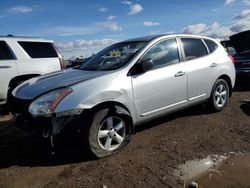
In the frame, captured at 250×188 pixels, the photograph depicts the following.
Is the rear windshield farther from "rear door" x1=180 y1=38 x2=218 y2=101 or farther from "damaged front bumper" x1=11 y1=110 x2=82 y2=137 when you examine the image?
"damaged front bumper" x1=11 y1=110 x2=82 y2=137

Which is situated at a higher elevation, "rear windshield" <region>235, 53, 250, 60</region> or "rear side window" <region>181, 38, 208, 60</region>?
"rear side window" <region>181, 38, 208, 60</region>

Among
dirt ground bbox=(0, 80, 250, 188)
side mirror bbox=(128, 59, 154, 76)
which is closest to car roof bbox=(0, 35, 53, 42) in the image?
dirt ground bbox=(0, 80, 250, 188)

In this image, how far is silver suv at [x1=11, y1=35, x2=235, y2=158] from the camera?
3.69 m

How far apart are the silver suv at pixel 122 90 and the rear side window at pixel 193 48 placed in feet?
0.03

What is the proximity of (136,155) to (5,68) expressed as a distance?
447cm

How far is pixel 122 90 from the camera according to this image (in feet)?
13.5

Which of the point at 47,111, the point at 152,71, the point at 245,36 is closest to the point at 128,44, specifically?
the point at 152,71

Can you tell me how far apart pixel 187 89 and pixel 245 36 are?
18.6 feet

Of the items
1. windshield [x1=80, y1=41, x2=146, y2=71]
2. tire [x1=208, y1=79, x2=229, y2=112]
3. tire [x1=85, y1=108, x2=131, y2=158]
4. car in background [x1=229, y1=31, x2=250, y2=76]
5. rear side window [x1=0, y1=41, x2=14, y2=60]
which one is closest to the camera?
A: tire [x1=85, y1=108, x2=131, y2=158]

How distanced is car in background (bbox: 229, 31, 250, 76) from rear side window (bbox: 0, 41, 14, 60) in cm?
706

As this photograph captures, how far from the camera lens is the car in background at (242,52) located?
9.21 m

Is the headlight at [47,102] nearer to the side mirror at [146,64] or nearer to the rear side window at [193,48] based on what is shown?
the side mirror at [146,64]

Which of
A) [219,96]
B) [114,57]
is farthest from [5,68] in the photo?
[219,96]

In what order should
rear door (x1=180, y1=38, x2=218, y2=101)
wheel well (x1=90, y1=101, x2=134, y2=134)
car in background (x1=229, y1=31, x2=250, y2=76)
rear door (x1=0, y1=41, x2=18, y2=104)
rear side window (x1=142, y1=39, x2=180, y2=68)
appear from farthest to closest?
car in background (x1=229, y1=31, x2=250, y2=76)
rear door (x1=0, y1=41, x2=18, y2=104)
rear door (x1=180, y1=38, x2=218, y2=101)
rear side window (x1=142, y1=39, x2=180, y2=68)
wheel well (x1=90, y1=101, x2=134, y2=134)
